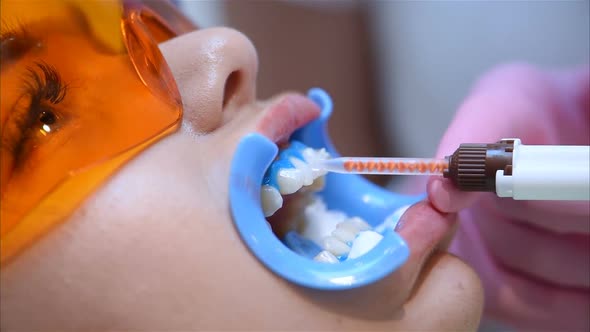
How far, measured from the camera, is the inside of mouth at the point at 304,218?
625 millimetres

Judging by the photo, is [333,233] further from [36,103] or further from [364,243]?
[36,103]

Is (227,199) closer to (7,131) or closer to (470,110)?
(7,131)

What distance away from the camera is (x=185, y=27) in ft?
2.73

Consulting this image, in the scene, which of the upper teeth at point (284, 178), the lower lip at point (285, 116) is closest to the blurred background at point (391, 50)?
the lower lip at point (285, 116)

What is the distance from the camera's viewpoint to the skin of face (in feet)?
1.66

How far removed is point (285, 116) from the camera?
68 centimetres

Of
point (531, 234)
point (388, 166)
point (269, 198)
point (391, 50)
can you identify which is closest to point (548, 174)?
point (388, 166)

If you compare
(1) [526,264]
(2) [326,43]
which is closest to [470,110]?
(1) [526,264]

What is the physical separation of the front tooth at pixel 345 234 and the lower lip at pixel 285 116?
12cm

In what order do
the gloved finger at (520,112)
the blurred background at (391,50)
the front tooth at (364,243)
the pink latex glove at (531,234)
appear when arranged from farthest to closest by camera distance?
the blurred background at (391,50) → the pink latex glove at (531,234) → the gloved finger at (520,112) → the front tooth at (364,243)

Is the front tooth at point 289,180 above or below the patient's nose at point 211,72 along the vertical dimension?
below

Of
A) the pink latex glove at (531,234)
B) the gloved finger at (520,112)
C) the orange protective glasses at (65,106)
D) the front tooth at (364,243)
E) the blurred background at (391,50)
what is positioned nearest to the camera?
the orange protective glasses at (65,106)

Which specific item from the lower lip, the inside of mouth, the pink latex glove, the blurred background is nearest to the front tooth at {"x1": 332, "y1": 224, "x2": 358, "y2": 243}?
the inside of mouth

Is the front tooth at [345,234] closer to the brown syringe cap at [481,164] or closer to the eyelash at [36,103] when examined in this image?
the brown syringe cap at [481,164]
